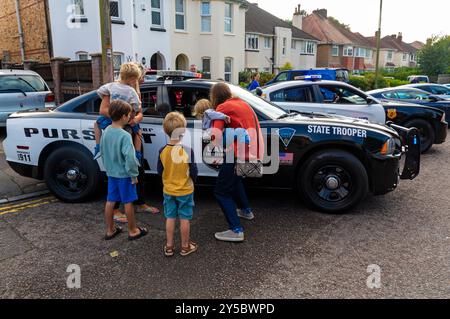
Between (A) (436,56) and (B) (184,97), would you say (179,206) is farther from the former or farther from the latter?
(A) (436,56)

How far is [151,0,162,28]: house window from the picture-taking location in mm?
18109

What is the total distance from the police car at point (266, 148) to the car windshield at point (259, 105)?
2 cm

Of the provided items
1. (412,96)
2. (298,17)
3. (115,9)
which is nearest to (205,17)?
(115,9)

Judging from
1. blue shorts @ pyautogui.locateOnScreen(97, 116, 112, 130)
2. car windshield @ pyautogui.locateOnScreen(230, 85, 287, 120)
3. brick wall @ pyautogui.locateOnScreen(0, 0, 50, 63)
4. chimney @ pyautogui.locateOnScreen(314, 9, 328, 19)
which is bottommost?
blue shorts @ pyautogui.locateOnScreen(97, 116, 112, 130)

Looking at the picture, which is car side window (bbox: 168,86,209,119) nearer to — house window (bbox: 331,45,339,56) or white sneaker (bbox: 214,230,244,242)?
white sneaker (bbox: 214,230,244,242)

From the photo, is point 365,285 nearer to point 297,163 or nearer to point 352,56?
point 297,163

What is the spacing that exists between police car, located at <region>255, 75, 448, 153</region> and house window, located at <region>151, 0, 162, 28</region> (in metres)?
12.4

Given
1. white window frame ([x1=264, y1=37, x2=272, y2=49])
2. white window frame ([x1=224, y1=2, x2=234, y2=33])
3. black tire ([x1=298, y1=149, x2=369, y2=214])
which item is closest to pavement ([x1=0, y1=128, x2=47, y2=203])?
black tire ([x1=298, y1=149, x2=369, y2=214])

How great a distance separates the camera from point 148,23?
17.8 metres

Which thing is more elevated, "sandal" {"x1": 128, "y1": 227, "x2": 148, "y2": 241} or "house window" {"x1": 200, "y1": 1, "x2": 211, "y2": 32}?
"house window" {"x1": 200, "y1": 1, "x2": 211, "y2": 32}

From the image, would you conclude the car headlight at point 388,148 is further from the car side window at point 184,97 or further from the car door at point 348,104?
the car door at point 348,104

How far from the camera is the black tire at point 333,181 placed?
4.37 metres

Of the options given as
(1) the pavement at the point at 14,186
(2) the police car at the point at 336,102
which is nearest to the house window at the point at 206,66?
(2) the police car at the point at 336,102
